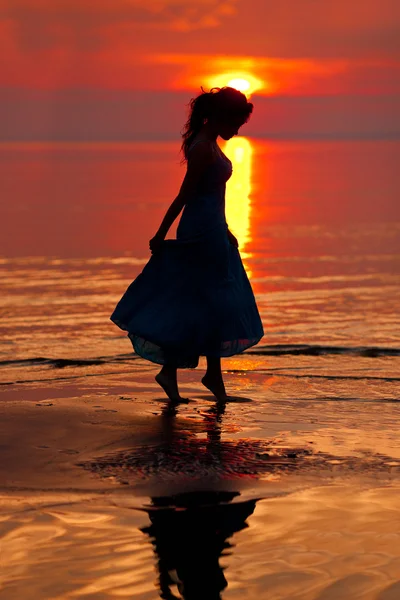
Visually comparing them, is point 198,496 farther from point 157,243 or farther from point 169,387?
point 157,243

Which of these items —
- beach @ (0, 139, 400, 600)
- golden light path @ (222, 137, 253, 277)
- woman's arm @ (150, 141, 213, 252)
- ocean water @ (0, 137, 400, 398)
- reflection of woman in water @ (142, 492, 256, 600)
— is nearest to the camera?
reflection of woman in water @ (142, 492, 256, 600)

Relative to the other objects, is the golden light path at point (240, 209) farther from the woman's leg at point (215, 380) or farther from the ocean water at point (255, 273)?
the woman's leg at point (215, 380)

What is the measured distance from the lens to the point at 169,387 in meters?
7.28

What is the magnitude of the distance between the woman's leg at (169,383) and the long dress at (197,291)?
72 millimetres

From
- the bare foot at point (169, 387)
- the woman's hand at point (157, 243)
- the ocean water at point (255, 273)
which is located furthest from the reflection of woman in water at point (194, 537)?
the ocean water at point (255, 273)

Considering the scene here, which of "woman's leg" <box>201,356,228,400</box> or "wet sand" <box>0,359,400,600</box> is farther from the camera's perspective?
"woman's leg" <box>201,356,228,400</box>

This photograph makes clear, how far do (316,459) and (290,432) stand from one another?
0.64 meters

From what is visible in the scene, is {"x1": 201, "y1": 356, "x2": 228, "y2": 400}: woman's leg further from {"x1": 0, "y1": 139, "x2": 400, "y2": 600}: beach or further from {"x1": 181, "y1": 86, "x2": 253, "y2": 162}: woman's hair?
{"x1": 181, "y1": 86, "x2": 253, "y2": 162}: woman's hair

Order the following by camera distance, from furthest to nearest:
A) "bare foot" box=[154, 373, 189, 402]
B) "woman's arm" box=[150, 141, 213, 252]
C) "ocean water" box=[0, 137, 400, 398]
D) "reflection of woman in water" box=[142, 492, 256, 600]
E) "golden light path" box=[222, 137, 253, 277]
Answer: "golden light path" box=[222, 137, 253, 277], "ocean water" box=[0, 137, 400, 398], "bare foot" box=[154, 373, 189, 402], "woman's arm" box=[150, 141, 213, 252], "reflection of woman in water" box=[142, 492, 256, 600]

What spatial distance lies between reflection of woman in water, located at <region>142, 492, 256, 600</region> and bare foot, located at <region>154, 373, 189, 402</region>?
221 centimetres

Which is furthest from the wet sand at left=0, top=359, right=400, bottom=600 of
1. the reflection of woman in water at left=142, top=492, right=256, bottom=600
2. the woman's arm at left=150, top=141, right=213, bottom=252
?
the woman's arm at left=150, top=141, right=213, bottom=252

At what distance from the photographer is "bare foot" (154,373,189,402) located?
286 inches

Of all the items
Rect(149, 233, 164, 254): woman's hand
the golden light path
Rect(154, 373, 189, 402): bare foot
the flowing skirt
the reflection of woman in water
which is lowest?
the reflection of woman in water

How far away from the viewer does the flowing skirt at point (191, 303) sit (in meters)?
7.23
